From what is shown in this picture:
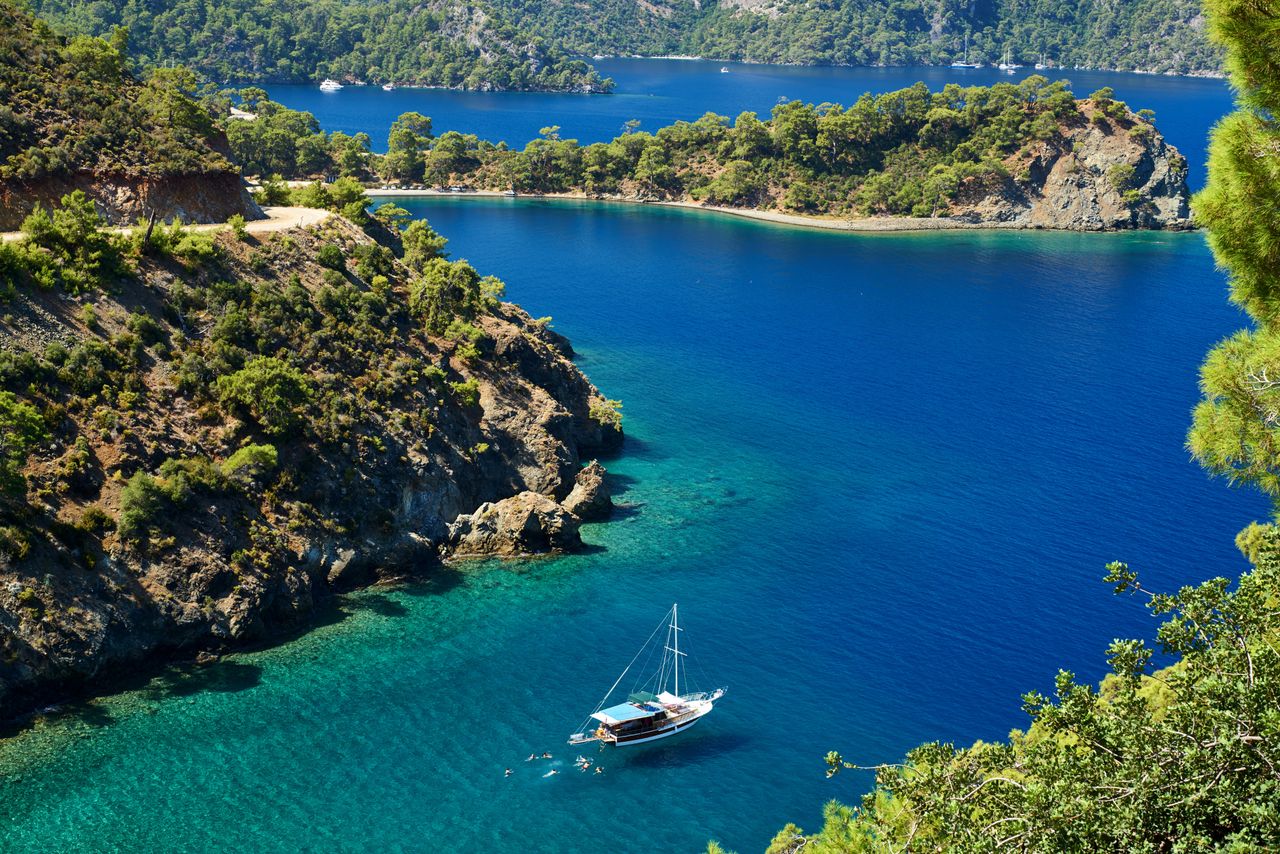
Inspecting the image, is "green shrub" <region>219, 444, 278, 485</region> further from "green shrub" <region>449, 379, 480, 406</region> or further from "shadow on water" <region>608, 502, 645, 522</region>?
"shadow on water" <region>608, 502, 645, 522</region>

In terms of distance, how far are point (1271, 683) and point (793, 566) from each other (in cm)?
6369

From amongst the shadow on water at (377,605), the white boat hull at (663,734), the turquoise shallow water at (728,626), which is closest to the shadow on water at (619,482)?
the turquoise shallow water at (728,626)

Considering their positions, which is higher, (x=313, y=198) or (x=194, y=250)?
(x=313, y=198)

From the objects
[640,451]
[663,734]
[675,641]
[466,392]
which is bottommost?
[663,734]

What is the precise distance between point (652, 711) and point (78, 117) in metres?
70.8

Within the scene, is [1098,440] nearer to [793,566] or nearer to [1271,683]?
[793,566]

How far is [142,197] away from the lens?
314 ft

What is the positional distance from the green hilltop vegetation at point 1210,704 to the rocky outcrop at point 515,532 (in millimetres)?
55957

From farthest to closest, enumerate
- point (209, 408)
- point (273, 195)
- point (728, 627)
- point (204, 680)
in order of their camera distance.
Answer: point (273, 195), point (209, 408), point (728, 627), point (204, 680)

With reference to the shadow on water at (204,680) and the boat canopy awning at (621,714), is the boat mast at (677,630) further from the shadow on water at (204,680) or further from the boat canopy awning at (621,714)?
the shadow on water at (204,680)

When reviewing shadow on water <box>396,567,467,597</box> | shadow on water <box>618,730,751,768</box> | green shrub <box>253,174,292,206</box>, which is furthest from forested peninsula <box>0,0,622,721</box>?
shadow on water <box>618,730,751,768</box>

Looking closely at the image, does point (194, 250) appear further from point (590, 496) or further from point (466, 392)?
point (590, 496)

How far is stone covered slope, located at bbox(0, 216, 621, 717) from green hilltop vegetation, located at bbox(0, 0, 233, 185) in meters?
13.5

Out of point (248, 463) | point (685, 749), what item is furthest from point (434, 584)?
point (685, 749)
